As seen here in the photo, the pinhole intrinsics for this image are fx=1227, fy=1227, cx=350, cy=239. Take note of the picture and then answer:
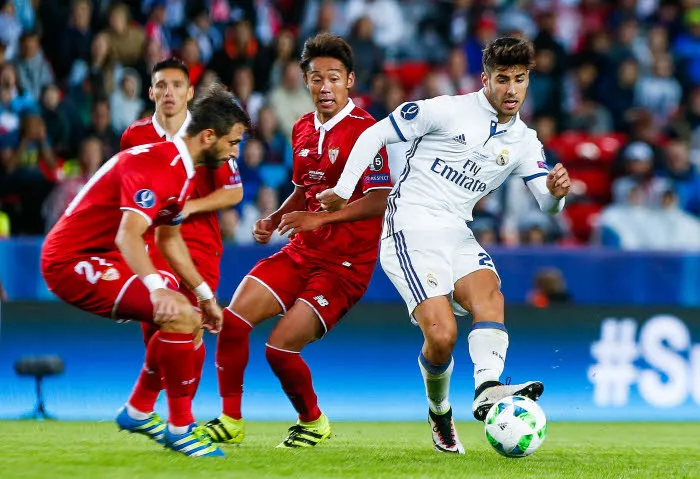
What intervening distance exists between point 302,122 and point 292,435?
2.03m

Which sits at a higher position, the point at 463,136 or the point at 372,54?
the point at 372,54

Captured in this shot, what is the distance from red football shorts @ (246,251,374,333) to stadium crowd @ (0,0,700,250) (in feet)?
15.0

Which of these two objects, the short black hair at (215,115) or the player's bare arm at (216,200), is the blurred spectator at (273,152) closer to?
the player's bare arm at (216,200)

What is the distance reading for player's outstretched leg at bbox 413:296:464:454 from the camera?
6.85 m

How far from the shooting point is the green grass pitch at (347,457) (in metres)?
5.86

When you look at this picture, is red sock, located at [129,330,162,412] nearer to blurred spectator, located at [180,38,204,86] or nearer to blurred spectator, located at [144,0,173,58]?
blurred spectator, located at [180,38,204,86]

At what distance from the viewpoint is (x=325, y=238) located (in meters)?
7.77

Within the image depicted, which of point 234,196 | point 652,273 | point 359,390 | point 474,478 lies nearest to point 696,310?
point 652,273

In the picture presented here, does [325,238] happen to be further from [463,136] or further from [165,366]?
[165,366]

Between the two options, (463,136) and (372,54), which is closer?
(463,136)

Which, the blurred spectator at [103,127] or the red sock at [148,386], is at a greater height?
the blurred spectator at [103,127]

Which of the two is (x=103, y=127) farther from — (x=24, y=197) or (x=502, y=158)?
(x=502, y=158)

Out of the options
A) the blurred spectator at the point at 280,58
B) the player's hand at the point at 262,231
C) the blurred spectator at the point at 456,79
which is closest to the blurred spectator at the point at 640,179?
the blurred spectator at the point at 456,79

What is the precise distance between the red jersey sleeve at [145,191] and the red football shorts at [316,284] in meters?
1.59
